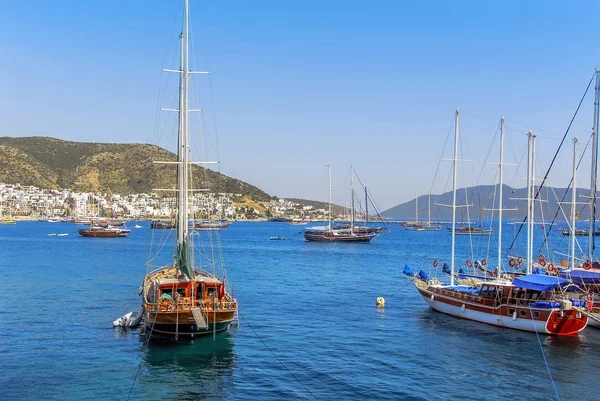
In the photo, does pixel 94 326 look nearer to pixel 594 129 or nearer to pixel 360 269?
pixel 594 129

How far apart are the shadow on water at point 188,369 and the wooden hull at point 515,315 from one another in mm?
16169

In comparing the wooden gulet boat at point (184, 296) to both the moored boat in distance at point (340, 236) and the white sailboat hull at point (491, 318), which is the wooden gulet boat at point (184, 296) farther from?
the moored boat in distance at point (340, 236)

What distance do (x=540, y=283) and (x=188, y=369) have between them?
67.2 feet

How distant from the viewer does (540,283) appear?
32.2 m

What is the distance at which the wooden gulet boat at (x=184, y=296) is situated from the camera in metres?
27.4

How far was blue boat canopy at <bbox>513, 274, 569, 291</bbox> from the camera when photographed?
32.0m

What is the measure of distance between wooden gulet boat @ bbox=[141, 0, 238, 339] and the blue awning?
23.7m

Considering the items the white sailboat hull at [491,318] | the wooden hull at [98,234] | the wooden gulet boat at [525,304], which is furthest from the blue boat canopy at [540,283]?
the wooden hull at [98,234]

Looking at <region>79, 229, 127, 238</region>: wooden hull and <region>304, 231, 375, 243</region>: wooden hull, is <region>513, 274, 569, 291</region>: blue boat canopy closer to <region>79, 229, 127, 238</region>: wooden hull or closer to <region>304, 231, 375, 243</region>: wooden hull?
<region>304, 231, 375, 243</region>: wooden hull

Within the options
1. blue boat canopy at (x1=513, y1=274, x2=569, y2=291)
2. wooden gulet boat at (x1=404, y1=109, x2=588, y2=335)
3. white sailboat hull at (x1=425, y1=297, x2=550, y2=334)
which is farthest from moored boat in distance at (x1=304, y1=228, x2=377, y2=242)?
blue boat canopy at (x1=513, y1=274, x2=569, y2=291)

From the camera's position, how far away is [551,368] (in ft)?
85.8

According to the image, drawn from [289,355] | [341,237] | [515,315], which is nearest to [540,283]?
[515,315]

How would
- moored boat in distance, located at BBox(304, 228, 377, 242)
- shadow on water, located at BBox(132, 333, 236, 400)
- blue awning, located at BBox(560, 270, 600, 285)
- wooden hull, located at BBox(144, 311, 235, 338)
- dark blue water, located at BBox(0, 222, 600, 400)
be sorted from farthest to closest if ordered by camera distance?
moored boat in distance, located at BBox(304, 228, 377, 242) < blue awning, located at BBox(560, 270, 600, 285) < wooden hull, located at BBox(144, 311, 235, 338) < dark blue water, located at BBox(0, 222, 600, 400) < shadow on water, located at BBox(132, 333, 236, 400)

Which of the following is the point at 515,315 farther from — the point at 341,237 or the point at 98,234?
the point at 98,234
